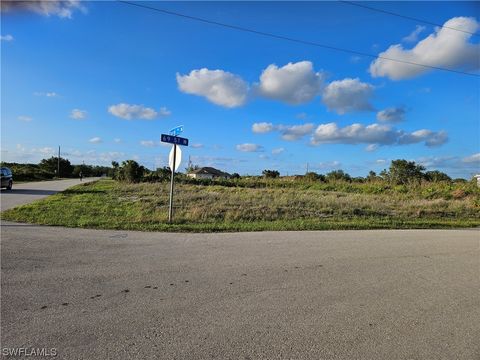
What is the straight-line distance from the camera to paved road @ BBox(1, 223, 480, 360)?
12.2 feet

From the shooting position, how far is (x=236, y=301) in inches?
193

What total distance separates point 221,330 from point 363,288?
2.60 meters

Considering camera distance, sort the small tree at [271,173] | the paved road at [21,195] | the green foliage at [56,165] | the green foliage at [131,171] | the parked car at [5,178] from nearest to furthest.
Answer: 1. the paved road at [21,195]
2. the parked car at [5,178]
3. the green foliage at [131,171]
4. the small tree at [271,173]
5. the green foliage at [56,165]

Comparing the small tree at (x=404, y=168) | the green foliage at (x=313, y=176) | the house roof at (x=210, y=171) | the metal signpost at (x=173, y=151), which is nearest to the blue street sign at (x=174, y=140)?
the metal signpost at (x=173, y=151)

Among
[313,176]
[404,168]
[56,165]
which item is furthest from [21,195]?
[56,165]

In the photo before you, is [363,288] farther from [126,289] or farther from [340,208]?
[340,208]

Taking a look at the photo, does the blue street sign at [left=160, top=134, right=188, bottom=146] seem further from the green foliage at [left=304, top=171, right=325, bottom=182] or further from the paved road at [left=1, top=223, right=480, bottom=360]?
the green foliage at [left=304, top=171, right=325, bottom=182]

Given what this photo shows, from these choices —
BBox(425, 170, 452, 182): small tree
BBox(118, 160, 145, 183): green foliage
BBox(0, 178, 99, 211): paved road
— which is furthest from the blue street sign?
BBox(425, 170, 452, 182): small tree

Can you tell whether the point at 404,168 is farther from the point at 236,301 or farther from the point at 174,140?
the point at 236,301

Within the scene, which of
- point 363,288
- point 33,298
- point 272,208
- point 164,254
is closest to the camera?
point 33,298

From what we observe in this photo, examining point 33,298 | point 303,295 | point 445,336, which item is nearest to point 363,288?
point 303,295

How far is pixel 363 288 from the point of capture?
5.62 metres

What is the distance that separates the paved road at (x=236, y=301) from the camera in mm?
3719

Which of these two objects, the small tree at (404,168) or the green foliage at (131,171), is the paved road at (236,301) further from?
the small tree at (404,168)
